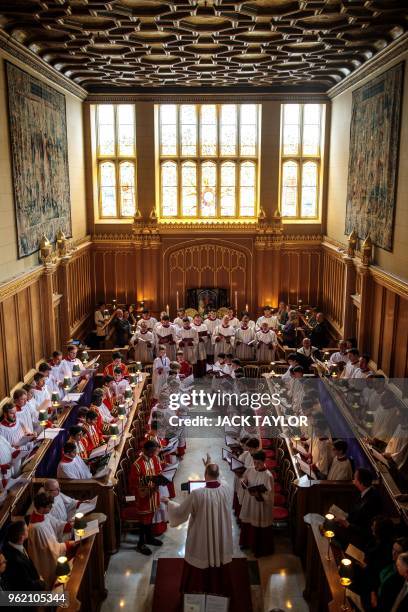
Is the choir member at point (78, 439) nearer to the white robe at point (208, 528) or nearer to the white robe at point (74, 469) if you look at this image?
the white robe at point (74, 469)

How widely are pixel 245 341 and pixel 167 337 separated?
238 cm

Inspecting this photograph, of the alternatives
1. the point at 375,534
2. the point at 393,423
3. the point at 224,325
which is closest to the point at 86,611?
the point at 375,534

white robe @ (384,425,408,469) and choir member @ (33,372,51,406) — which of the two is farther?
choir member @ (33,372,51,406)

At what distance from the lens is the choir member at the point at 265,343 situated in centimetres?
1747

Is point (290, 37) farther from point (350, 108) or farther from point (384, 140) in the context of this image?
point (350, 108)

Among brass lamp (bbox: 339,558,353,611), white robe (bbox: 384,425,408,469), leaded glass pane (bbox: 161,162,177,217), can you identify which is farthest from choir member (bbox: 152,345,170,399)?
brass lamp (bbox: 339,558,353,611)

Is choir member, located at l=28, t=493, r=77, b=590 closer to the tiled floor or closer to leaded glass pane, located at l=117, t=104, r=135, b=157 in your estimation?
the tiled floor

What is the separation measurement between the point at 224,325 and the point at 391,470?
9568mm

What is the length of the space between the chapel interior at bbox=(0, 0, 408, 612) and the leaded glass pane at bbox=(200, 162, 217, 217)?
0.10 m

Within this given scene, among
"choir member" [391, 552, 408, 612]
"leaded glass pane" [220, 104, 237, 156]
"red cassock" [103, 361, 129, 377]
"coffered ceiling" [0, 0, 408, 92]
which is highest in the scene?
"coffered ceiling" [0, 0, 408, 92]

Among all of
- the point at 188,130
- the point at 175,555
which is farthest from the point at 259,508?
the point at 188,130

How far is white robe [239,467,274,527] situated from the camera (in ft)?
30.8

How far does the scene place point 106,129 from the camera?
2125 centimetres

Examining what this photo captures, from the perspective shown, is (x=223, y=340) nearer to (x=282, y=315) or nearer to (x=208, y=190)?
(x=282, y=315)
